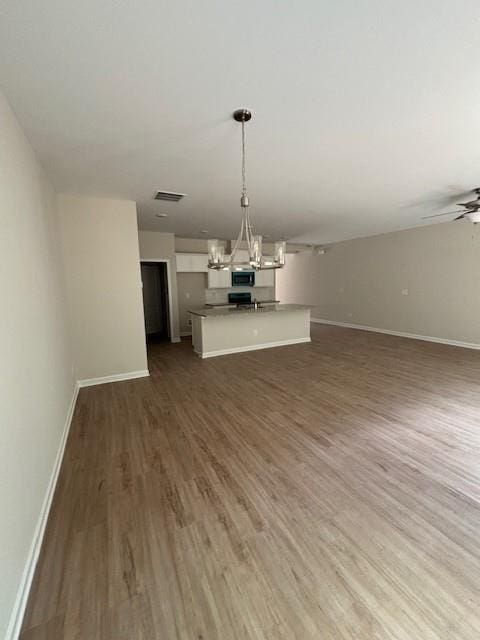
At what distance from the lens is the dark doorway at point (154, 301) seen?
7.08 m

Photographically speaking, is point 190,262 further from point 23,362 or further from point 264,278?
point 23,362

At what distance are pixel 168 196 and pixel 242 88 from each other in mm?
2288

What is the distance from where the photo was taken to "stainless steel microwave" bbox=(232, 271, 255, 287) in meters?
7.48

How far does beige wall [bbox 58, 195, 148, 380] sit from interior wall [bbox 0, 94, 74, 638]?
98 cm

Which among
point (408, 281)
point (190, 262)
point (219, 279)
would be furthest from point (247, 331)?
point (408, 281)

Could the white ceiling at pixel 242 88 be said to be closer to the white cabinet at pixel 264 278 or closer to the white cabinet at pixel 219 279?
the white cabinet at pixel 219 279

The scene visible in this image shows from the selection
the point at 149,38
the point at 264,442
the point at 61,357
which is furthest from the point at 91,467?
the point at 149,38

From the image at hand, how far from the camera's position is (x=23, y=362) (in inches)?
60.9

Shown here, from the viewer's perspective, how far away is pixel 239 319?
5418mm

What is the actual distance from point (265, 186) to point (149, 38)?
7.52 ft

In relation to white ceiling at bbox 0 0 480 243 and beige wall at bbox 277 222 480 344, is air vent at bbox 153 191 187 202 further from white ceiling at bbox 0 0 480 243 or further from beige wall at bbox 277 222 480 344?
beige wall at bbox 277 222 480 344

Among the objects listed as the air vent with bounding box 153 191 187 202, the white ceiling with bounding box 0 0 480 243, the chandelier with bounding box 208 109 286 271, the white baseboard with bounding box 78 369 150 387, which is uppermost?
the air vent with bounding box 153 191 187 202

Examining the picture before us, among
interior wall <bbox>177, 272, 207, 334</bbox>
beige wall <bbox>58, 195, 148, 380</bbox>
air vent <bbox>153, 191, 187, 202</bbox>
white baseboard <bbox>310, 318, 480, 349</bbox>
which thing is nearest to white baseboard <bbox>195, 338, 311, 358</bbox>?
beige wall <bbox>58, 195, 148, 380</bbox>

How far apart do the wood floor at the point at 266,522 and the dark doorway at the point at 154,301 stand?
13.7ft
